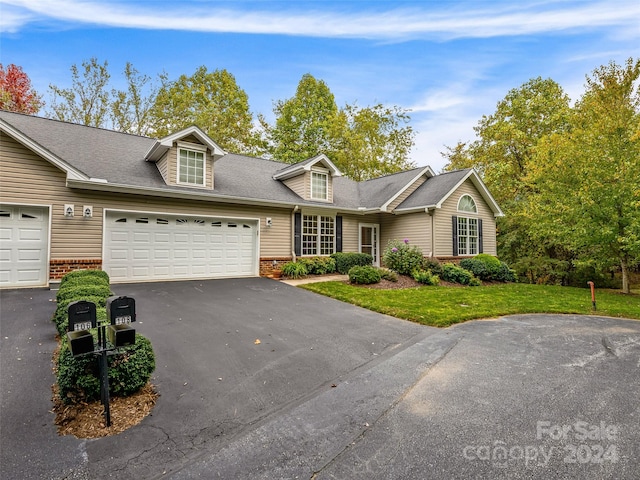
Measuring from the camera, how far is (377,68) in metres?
14.1

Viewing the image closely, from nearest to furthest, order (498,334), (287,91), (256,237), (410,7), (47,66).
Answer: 1. (498,334)
2. (410,7)
3. (256,237)
4. (47,66)
5. (287,91)

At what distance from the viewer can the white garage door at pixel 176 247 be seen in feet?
31.4

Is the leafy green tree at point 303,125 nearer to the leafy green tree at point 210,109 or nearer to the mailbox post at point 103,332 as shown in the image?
the leafy green tree at point 210,109

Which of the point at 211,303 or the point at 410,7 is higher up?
the point at 410,7

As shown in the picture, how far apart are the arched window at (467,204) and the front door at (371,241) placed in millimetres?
4075

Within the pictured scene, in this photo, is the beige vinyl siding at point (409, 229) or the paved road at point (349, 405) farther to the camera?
the beige vinyl siding at point (409, 229)

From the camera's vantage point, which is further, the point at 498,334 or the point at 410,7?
the point at 410,7

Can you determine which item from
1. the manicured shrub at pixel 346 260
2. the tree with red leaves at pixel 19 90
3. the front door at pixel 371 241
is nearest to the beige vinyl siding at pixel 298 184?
the manicured shrub at pixel 346 260

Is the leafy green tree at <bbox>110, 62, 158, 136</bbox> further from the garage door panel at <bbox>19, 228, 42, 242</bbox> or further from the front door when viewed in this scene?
the front door

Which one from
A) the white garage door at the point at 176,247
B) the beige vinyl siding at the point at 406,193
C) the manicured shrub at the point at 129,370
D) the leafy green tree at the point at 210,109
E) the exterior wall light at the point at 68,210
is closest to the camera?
the manicured shrub at the point at 129,370

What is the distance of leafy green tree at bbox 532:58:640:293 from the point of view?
1057 centimetres

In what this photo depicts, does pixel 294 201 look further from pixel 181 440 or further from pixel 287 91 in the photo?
pixel 287 91

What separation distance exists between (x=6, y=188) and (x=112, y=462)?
897 centimetres

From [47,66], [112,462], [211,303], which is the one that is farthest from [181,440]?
[47,66]
